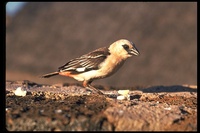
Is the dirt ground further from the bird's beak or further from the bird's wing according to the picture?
the bird's beak

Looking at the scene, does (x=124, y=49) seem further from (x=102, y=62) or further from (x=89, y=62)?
(x=89, y=62)

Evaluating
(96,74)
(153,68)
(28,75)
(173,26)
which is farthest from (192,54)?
(96,74)

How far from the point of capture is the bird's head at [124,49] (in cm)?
834

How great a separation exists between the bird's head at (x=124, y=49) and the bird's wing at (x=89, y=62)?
167 millimetres

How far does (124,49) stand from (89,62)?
75cm

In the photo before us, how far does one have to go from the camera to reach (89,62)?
8.30 metres

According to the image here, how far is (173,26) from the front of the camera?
29.5m

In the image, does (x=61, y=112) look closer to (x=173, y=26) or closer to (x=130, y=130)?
(x=130, y=130)

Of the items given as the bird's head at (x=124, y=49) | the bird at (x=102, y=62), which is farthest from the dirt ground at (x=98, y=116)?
the bird's head at (x=124, y=49)

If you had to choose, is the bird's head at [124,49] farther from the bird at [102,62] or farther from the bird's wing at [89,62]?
the bird's wing at [89,62]

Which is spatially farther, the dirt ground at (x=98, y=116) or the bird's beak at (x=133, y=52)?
the bird's beak at (x=133, y=52)

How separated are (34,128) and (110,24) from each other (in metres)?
30.9

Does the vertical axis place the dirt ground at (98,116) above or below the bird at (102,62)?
below

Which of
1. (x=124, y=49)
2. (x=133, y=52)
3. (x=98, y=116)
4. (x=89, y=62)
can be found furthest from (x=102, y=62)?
(x=98, y=116)
